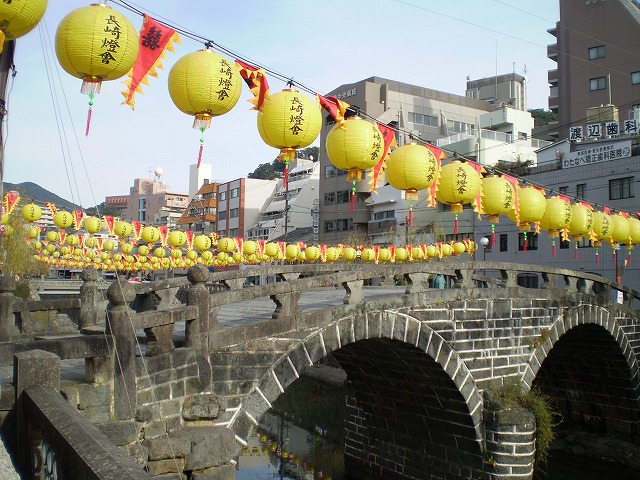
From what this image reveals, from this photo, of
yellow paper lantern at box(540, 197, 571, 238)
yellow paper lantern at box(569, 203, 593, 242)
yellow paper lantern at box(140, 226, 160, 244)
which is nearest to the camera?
yellow paper lantern at box(540, 197, 571, 238)

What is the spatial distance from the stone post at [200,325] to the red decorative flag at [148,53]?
7.95 feet

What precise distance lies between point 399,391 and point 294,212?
3900 cm

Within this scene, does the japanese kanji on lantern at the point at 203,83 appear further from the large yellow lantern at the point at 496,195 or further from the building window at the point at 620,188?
the building window at the point at 620,188

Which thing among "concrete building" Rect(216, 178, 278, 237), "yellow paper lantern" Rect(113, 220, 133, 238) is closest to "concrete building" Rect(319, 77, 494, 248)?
"concrete building" Rect(216, 178, 278, 237)

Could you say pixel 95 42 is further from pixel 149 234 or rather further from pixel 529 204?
pixel 149 234

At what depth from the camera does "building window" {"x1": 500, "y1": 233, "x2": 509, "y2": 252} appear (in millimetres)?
34281

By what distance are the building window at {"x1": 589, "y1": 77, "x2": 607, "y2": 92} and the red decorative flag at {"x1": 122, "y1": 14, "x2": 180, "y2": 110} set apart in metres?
38.0

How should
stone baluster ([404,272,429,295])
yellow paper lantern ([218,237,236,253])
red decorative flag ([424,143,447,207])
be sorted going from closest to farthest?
1. red decorative flag ([424,143,447,207])
2. stone baluster ([404,272,429,295])
3. yellow paper lantern ([218,237,236,253])

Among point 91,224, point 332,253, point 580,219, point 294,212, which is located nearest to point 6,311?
point 91,224

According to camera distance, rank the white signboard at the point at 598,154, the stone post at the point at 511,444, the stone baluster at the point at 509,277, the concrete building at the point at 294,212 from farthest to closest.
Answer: the concrete building at the point at 294,212 → the white signboard at the point at 598,154 → the stone baluster at the point at 509,277 → the stone post at the point at 511,444

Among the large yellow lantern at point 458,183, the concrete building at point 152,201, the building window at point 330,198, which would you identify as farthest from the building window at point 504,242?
the concrete building at point 152,201

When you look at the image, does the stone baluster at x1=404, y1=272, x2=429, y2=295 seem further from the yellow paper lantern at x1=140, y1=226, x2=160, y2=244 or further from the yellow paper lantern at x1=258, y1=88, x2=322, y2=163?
the yellow paper lantern at x1=140, y1=226, x2=160, y2=244

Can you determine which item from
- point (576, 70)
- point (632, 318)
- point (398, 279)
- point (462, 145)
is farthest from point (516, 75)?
point (632, 318)

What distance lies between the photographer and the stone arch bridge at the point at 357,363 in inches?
270
